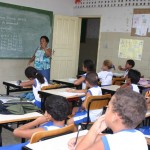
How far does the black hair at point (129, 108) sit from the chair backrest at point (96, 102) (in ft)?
5.87

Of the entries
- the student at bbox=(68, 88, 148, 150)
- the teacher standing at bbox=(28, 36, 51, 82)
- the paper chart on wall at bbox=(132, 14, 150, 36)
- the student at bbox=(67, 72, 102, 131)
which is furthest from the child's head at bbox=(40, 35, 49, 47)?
the student at bbox=(68, 88, 148, 150)

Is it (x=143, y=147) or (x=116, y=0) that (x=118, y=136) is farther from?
(x=116, y=0)

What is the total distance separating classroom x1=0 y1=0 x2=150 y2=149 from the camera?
6430 millimetres

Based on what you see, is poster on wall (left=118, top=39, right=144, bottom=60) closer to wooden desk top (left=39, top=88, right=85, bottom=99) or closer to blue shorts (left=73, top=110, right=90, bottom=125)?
wooden desk top (left=39, top=88, right=85, bottom=99)

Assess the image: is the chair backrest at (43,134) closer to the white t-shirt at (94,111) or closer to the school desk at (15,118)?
the school desk at (15,118)

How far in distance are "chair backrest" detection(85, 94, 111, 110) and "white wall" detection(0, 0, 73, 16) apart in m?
3.86

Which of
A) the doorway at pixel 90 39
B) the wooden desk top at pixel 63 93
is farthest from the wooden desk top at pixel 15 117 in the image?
the doorway at pixel 90 39

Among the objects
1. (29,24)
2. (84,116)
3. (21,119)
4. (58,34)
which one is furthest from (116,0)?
(21,119)

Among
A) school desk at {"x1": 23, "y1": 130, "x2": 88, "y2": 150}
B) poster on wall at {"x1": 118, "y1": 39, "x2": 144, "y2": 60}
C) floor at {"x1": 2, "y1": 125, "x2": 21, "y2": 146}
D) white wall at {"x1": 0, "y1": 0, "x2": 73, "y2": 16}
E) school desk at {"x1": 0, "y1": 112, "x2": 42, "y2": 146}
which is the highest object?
white wall at {"x1": 0, "y1": 0, "x2": 73, "y2": 16}

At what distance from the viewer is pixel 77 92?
385 centimetres

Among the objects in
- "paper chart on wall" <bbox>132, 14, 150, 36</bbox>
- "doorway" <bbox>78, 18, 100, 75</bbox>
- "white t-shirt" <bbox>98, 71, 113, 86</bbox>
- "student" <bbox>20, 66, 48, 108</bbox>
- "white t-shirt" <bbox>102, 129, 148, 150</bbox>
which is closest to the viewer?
"white t-shirt" <bbox>102, 129, 148, 150</bbox>

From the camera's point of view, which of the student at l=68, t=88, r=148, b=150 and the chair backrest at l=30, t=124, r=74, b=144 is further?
the chair backrest at l=30, t=124, r=74, b=144

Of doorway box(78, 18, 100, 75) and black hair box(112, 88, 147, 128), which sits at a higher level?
doorway box(78, 18, 100, 75)

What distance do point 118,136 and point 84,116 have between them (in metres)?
2.05
